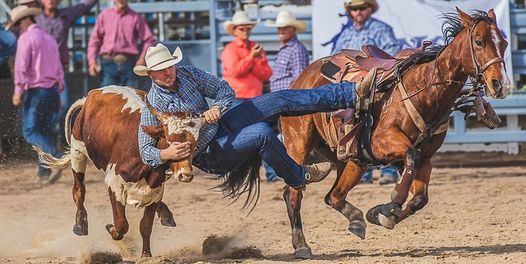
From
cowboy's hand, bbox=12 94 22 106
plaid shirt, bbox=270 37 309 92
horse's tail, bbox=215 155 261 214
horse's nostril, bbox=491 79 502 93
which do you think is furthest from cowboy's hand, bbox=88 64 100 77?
horse's nostril, bbox=491 79 502 93

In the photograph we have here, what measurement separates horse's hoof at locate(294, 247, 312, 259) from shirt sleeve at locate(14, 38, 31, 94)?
5.59 metres

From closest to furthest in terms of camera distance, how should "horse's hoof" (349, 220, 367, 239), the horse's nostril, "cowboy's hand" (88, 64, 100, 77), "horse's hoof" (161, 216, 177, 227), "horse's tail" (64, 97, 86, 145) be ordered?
the horse's nostril
"horse's hoof" (349, 220, 367, 239)
"horse's hoof" (161, 216, 177, 227)
"horse's tail" (64, 97, 86, 145)
"cowboy's hand" (88, 64, 100, 77)

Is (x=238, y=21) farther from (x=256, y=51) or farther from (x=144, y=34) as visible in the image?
(x=144, y=34)

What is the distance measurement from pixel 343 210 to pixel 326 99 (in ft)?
2.45

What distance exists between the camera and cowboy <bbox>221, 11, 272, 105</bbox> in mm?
11484

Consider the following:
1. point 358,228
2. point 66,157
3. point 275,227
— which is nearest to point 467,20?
point 358,228

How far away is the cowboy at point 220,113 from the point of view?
6906mm

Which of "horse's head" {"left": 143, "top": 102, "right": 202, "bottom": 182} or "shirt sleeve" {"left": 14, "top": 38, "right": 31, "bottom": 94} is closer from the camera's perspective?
"horse's head" {"left": 143, "top": 102, "right": 202, "bottom": 182}

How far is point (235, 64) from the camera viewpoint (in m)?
11.5

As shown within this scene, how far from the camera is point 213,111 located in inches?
268

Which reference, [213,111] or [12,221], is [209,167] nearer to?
[213,111]

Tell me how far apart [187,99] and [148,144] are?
0.36 meters

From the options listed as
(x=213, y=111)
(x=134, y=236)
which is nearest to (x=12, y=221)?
(x=134, y=236)

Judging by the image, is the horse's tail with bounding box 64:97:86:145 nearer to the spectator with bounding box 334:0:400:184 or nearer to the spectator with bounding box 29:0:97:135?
the spectator with bounding box 334:0:400:184
